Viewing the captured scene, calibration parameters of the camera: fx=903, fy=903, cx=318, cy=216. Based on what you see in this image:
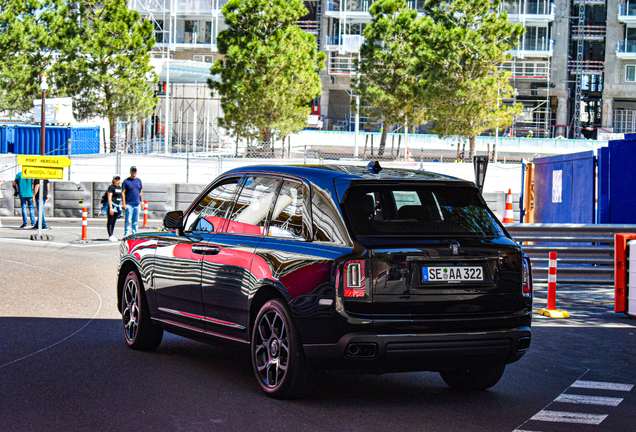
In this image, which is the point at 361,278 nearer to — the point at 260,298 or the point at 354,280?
the point at 354,280

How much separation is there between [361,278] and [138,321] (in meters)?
2.99

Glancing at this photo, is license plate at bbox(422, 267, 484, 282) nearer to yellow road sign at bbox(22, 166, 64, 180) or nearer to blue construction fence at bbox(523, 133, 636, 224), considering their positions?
blue construction fence at bbox(523, 133, 636, 224)

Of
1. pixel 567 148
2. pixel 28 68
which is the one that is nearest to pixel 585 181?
pixel 28 68

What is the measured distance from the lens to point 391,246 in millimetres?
5746

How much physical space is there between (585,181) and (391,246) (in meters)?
10.8

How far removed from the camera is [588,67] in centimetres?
6925

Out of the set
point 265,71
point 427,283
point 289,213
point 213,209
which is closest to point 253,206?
point 289,213

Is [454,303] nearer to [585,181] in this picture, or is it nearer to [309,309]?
[309,309]

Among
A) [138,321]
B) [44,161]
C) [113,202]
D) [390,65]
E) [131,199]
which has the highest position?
[390,65]

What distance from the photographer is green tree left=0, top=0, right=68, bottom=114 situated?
4925cm

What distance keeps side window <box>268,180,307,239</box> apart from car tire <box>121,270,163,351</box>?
1976 mm

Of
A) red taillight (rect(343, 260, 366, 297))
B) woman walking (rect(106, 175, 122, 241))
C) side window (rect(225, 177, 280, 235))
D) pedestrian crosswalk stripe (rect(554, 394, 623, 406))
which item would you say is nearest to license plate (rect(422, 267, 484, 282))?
red taillight (rect(343, 260, 366, 297))

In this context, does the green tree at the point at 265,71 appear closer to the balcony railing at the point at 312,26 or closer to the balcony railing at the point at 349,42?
the balcony railing at the point at 349,42

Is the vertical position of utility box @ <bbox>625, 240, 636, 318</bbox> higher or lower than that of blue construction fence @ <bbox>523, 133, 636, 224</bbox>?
lower
